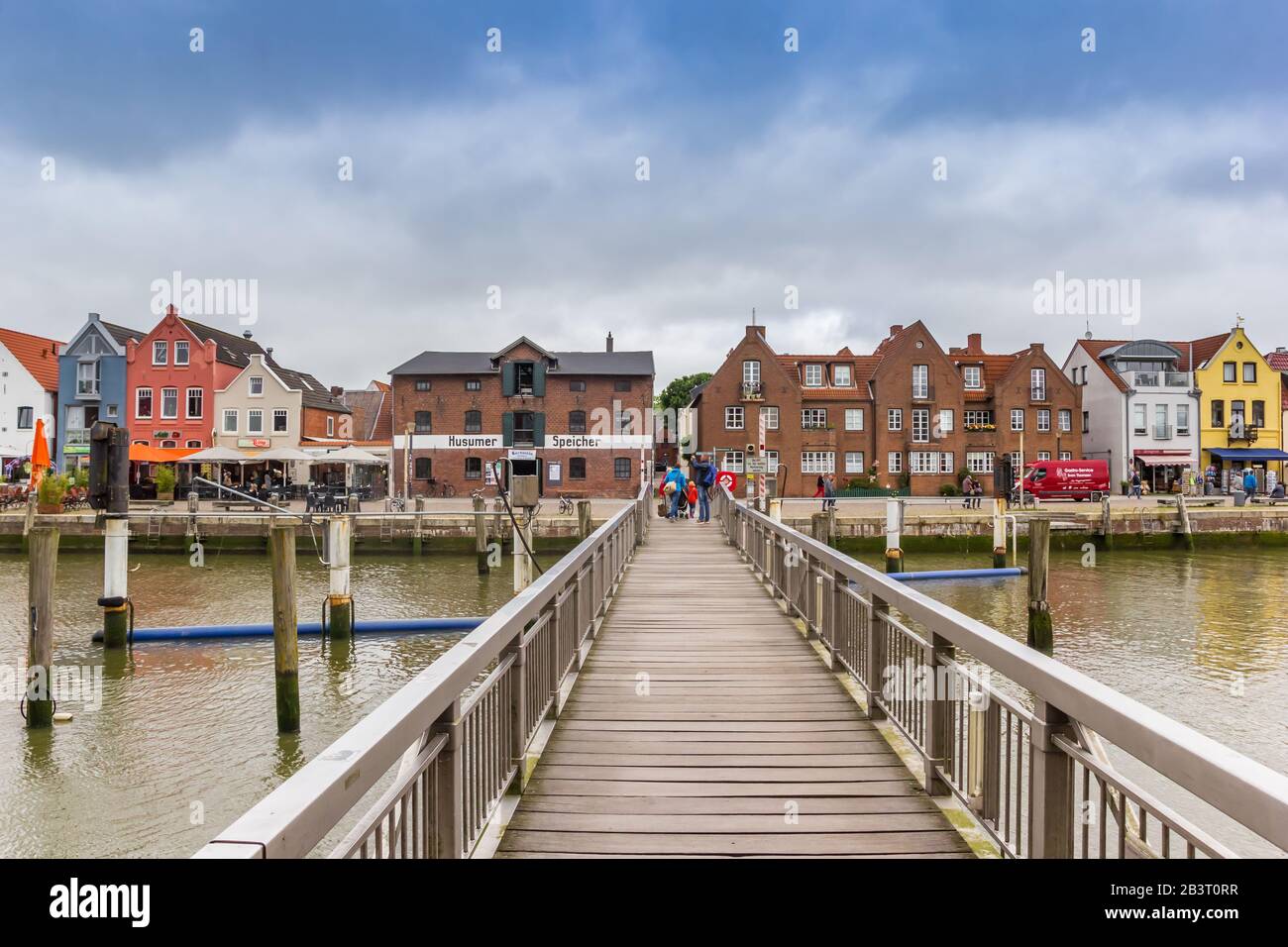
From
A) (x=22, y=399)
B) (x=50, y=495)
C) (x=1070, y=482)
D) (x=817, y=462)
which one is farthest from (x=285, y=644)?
(x=22, y=399)

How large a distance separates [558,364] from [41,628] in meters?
36.0

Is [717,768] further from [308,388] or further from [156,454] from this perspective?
[308,388]

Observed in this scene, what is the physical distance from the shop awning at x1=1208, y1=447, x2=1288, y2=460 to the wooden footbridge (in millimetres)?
52565

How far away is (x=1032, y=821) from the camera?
2881mm

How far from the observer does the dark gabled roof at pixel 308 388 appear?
45.8 metres

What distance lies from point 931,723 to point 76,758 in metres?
9.52

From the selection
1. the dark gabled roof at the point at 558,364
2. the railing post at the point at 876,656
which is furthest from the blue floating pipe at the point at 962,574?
the dark gabled roof at the point at 558,364

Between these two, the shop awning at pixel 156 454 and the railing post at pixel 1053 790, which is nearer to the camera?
the railing post at pixel 1053 790

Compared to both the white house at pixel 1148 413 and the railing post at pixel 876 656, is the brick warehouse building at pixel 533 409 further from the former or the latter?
the railing post at pixel 876 656

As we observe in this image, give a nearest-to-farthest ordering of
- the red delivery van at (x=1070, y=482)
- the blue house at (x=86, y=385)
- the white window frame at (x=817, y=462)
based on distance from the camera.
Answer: the red delivery van at (x=1070, y=482) → the blue house at (x=86, y=385) → the white window frame at (x=817, y=462)

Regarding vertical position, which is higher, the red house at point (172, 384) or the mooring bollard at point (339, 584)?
the red house at point (172, 384)

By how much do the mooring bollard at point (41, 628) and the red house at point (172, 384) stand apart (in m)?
36.4

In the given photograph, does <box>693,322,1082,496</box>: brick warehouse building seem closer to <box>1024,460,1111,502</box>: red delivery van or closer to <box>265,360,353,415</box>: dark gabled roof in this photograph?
<box>1024,460,1111,502</box>: red delivery van

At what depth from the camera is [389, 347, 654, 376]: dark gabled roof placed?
44.8 m
